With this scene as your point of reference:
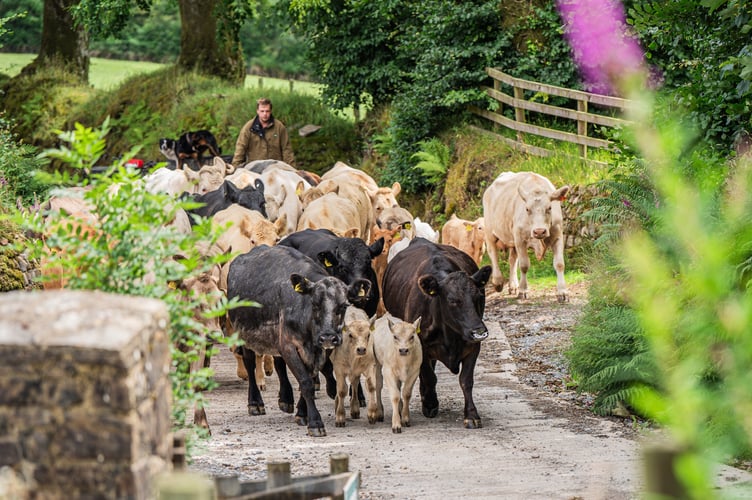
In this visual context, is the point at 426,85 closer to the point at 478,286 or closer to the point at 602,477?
the point at 478,286

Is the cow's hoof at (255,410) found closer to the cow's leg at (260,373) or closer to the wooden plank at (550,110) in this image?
the cow's leg at (260,373)

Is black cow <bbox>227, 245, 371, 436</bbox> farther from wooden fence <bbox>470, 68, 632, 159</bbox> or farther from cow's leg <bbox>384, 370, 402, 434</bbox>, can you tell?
wooden fence <bbox>470, 68, 632, 159</bbox>

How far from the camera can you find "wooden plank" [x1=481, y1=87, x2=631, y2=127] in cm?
2114

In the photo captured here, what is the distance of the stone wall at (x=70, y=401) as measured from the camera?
14.8 feet

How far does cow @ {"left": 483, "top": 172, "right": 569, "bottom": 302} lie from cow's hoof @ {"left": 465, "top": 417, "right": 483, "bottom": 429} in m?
6.16

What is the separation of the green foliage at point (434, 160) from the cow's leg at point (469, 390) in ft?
44.6

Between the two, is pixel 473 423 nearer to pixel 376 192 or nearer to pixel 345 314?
pixel 345 314

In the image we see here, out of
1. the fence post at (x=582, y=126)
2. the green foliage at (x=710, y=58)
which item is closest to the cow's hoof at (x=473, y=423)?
the green foliage at (x=710, y=58)

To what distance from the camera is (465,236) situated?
19.1 metres

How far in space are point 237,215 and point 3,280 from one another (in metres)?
3.30

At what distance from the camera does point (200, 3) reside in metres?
36.7

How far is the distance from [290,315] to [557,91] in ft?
40.6

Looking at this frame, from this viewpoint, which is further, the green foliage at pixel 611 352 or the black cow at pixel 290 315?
the black cow at pixel 290 315

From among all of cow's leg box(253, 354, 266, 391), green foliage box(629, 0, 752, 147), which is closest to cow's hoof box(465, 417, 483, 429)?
cow's leg box(253, 354, 266, 391)
